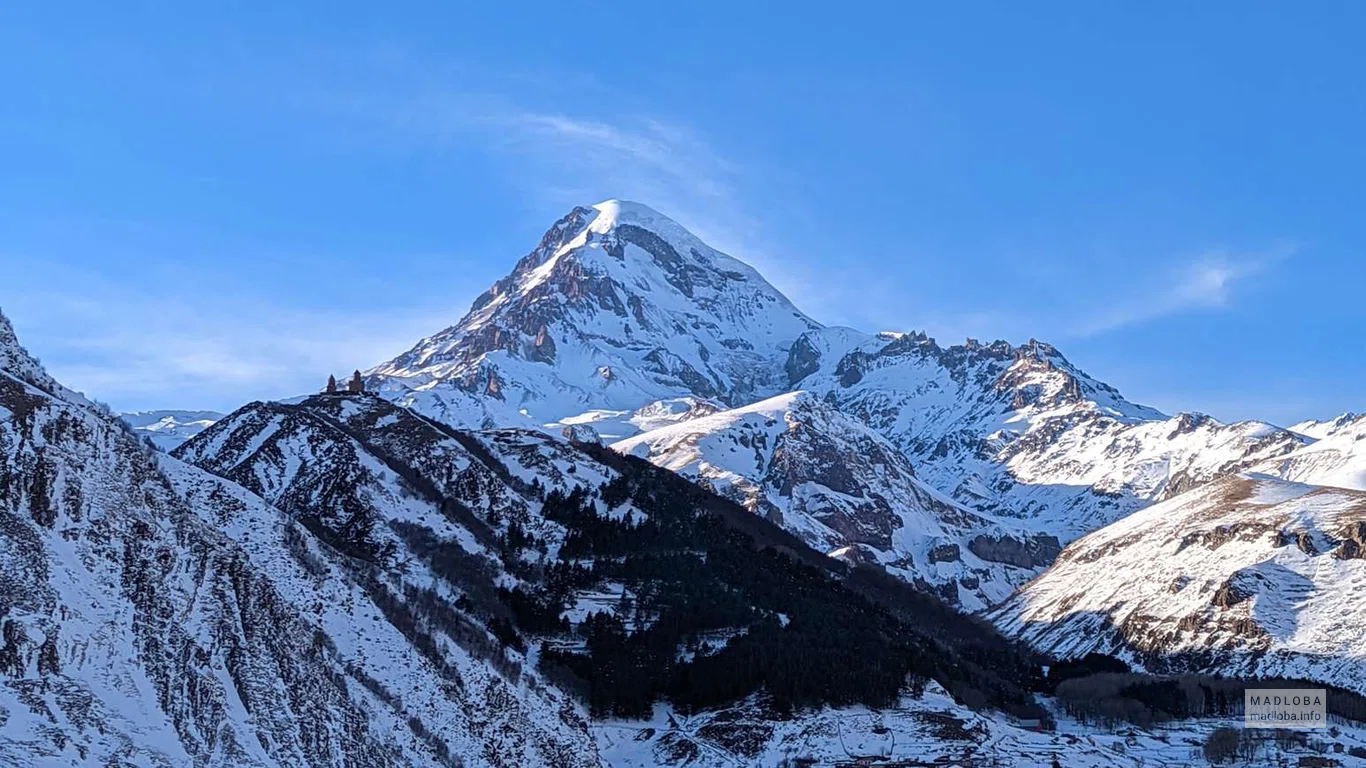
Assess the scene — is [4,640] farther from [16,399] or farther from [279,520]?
[279,520]

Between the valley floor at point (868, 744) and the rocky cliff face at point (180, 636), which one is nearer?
the rocky cliff face at point (180, 636)

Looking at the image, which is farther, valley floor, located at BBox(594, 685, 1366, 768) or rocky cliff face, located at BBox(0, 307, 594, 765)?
valley floor, located at BBox(594, 685, 1366, 768)

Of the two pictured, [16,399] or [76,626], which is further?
[16,399]

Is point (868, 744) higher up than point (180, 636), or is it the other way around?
point (180, 636)

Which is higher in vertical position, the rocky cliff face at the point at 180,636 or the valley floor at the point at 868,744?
the rocky cliff face at the point at 180,636

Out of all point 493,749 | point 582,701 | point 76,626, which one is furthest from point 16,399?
point 582,701

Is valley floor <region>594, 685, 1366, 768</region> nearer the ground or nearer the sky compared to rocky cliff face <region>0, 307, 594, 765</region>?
nearer the ground

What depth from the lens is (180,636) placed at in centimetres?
9788

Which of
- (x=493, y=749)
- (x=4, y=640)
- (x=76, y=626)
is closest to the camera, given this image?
(x=4, y=640)

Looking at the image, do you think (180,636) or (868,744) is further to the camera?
(868,744)

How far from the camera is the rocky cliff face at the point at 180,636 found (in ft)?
278

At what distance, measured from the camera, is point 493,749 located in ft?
420

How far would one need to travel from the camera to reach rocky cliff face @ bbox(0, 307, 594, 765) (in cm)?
8488

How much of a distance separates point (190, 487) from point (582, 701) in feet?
219
